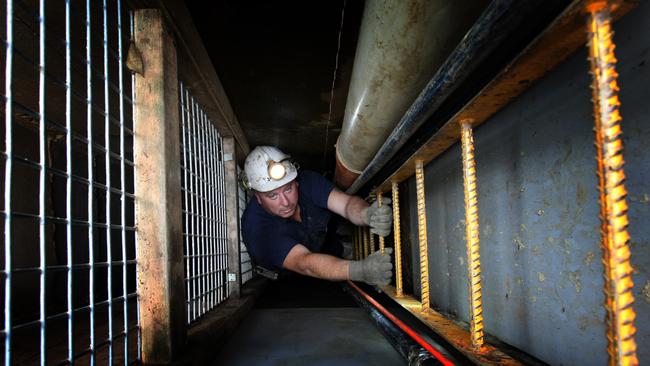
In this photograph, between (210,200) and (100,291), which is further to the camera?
(100,291)

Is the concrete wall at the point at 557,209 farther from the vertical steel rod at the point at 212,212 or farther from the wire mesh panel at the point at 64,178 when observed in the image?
the vertical steel rod at the point at 212,212

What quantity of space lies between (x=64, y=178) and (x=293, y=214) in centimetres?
172

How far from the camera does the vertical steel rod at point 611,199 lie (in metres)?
0.48

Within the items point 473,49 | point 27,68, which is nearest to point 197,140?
point 27,68

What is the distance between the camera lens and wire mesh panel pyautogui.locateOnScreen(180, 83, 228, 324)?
6.59 feet

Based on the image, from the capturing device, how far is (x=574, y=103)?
33.2 inches

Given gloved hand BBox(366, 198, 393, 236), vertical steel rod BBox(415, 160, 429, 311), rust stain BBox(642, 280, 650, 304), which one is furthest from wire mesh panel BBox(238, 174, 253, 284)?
rust stain BBox(642, 280, 650, 304)

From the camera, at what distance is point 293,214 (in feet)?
11.1

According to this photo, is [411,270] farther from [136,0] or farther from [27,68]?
[27,68]

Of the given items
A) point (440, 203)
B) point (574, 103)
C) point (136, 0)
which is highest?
point (136, 0)

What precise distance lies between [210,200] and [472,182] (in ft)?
6.32

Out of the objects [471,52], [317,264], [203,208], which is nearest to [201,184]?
[203,208]

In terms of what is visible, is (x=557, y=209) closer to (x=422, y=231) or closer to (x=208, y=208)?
(x=422, y=231)

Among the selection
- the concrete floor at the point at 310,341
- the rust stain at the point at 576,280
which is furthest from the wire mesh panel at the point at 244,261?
the rust stain at the point at 576,280
